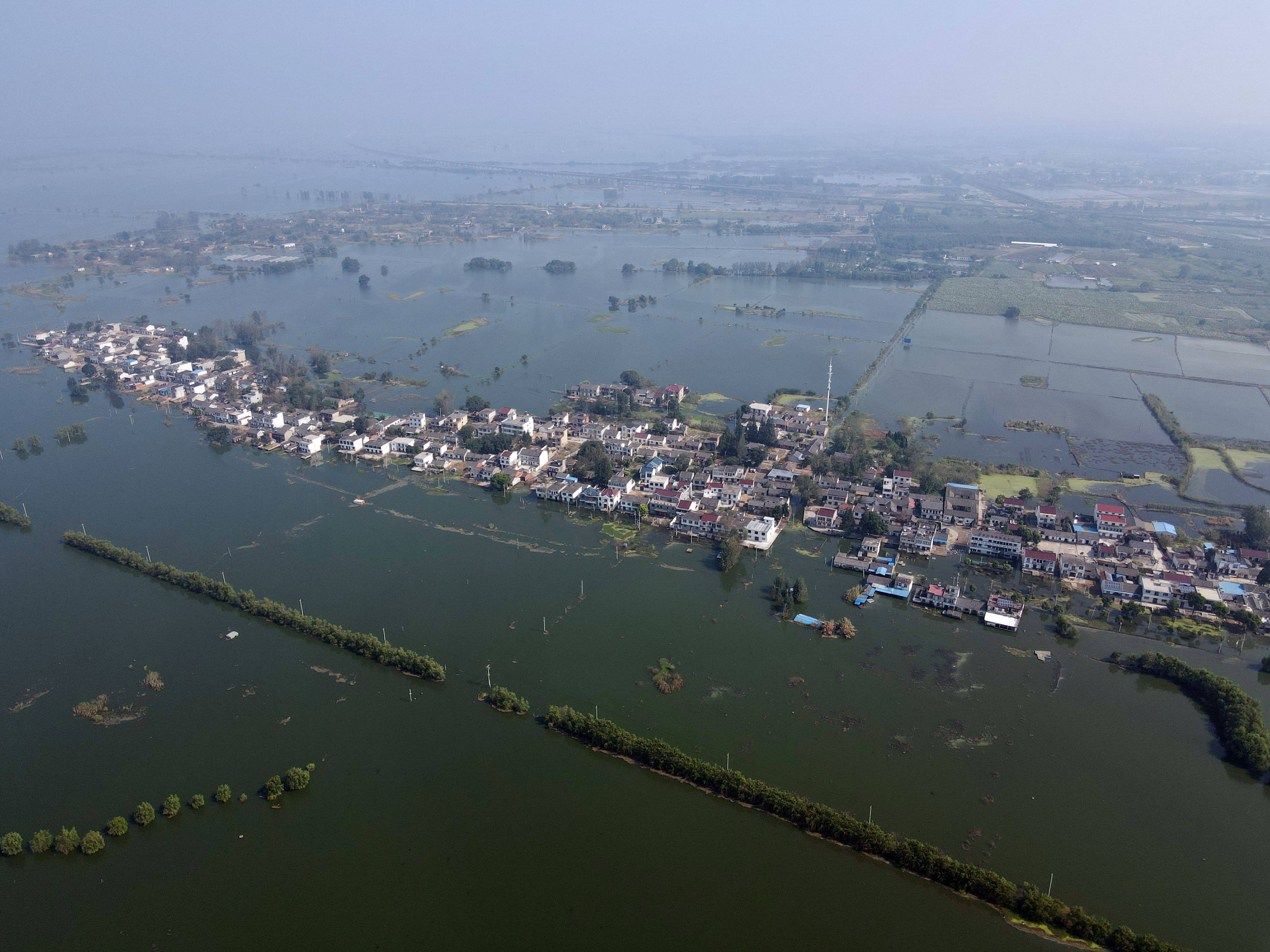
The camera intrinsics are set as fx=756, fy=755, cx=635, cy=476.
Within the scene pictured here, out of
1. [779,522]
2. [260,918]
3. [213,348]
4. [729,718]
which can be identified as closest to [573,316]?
[213,348]

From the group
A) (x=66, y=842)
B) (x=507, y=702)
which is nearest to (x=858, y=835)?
(x=507, y=702)

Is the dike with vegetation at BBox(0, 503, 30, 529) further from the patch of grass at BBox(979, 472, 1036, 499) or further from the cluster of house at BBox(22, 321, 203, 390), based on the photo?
the patch of grass at BBox(979, 472, 1036, 499)

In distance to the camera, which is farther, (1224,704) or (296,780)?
(1224,704)

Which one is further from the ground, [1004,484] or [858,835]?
[1004,484]

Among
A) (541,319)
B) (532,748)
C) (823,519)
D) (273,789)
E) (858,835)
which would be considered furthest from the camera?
(541,319)

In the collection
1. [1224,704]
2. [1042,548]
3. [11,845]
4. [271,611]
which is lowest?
[11,845]

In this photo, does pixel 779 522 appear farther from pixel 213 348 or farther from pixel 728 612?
pixel 213 348

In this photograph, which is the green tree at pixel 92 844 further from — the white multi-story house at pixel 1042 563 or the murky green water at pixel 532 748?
the white multi-story house at pixel 1042 563

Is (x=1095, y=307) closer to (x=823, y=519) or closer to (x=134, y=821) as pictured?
(x=823, y=519)
